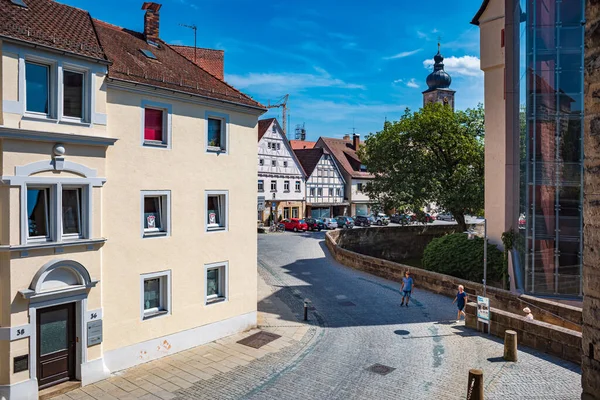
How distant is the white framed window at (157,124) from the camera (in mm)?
12859

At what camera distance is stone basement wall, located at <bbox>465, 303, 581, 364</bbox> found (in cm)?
1181

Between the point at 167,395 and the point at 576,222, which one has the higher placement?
the point at 576,222

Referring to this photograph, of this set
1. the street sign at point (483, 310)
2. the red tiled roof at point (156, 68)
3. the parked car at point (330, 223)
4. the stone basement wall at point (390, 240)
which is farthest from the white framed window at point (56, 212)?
the parked car at point (330, 223)

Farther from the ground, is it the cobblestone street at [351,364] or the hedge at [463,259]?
the hedge at [463,259]

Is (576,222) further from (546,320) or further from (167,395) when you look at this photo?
(167,395)

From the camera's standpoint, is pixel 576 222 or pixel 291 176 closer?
pixel 576 222

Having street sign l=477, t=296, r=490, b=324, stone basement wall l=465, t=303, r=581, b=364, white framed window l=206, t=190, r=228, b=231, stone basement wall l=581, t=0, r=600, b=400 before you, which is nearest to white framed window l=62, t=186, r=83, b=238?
white framed window l=206, t=190, r=228, b=231

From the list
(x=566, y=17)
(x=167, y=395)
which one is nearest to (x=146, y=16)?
(x=167, y=395)

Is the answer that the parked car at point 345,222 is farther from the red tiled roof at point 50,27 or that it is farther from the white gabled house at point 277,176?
the red tiled roof at point 50,27

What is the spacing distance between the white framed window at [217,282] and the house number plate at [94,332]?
3.81 meters

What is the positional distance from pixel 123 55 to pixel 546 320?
16.3 metres

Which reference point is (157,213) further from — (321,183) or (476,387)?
(321,183)

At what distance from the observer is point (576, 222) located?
55.5ft

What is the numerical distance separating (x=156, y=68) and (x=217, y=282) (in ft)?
23.8
